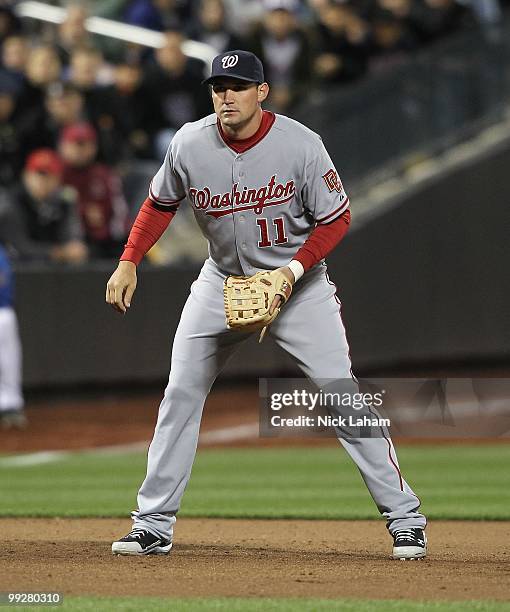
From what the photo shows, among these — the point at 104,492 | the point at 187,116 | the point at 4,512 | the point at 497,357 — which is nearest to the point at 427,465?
the point at 104,492

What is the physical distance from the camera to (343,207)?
5328 mm

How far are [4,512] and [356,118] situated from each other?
763cm

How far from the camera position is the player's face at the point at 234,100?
518cm

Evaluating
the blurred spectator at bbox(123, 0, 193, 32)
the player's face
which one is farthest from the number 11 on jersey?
the blurred spectator at bbox(123, 0, 193, 32)

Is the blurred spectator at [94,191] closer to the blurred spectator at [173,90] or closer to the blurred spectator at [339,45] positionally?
the blurred spectator at [173,90]

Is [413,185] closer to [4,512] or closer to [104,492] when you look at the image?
[104,492]

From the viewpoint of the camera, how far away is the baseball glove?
5.05 meters

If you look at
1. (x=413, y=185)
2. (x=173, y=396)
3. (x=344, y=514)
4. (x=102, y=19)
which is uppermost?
(x=102, y=19)

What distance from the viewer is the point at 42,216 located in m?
11.9

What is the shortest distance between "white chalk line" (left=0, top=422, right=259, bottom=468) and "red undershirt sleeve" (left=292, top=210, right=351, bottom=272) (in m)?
5.35

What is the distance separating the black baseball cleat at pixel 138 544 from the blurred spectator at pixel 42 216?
21.4ft

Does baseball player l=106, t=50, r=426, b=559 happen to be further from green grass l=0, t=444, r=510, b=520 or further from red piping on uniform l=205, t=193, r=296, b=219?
green grass l=0, t=444, r=510, b=520

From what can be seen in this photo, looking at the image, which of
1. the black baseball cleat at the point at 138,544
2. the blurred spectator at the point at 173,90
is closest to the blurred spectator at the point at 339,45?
the blurred spectator at the point at 173,90

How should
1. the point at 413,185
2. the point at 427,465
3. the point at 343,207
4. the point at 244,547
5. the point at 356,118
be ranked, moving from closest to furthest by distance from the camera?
the point at 343,207, the point at 244,547, the point at 427,465, the point at 356,118, the point at 413,185
